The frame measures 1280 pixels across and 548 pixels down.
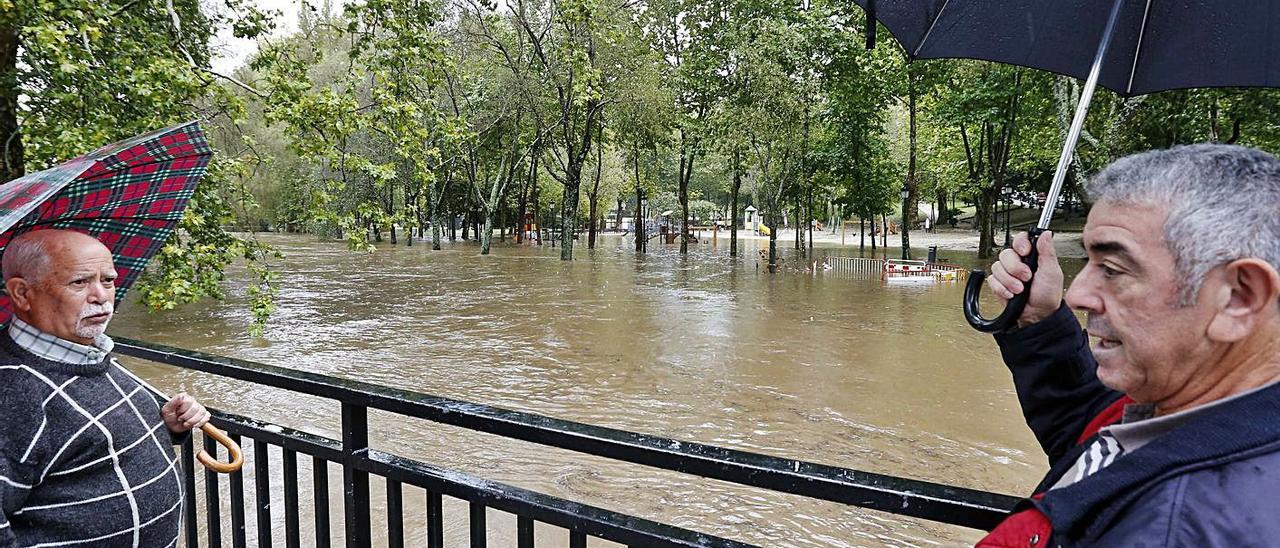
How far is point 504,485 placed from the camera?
6.23ft

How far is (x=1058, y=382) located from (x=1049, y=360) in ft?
0.18

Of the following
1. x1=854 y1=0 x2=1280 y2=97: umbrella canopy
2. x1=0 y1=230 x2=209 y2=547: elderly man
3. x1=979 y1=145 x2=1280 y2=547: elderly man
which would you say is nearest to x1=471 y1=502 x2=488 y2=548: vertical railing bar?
x1=0 y1=230 x2=209 y2=547: elderly man

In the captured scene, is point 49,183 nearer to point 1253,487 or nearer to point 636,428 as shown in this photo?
point 1253,487

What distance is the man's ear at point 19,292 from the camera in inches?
68.9

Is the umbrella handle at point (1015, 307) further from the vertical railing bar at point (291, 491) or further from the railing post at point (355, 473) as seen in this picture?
the vertical railing bar at point (291, 491)

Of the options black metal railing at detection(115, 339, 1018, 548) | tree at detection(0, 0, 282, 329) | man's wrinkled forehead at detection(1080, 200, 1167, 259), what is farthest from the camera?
tree at detection(0, 0, 282, 329)

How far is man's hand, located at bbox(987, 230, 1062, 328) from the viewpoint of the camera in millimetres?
1693

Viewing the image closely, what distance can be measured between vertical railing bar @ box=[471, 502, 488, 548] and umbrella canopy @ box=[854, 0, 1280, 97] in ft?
6.65

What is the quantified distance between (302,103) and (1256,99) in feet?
59.2

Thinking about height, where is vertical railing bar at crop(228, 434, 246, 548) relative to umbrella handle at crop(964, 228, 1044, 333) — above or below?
below

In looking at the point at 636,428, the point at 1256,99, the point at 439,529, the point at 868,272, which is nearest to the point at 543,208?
the point at 868,272

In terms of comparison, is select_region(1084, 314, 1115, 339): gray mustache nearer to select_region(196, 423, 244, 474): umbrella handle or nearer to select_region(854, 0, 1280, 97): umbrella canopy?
select_region(854, 0, 1280, 97): umbrella canopy

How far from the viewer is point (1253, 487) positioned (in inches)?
34.4

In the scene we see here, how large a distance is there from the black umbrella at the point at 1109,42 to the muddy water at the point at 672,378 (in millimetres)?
3520
